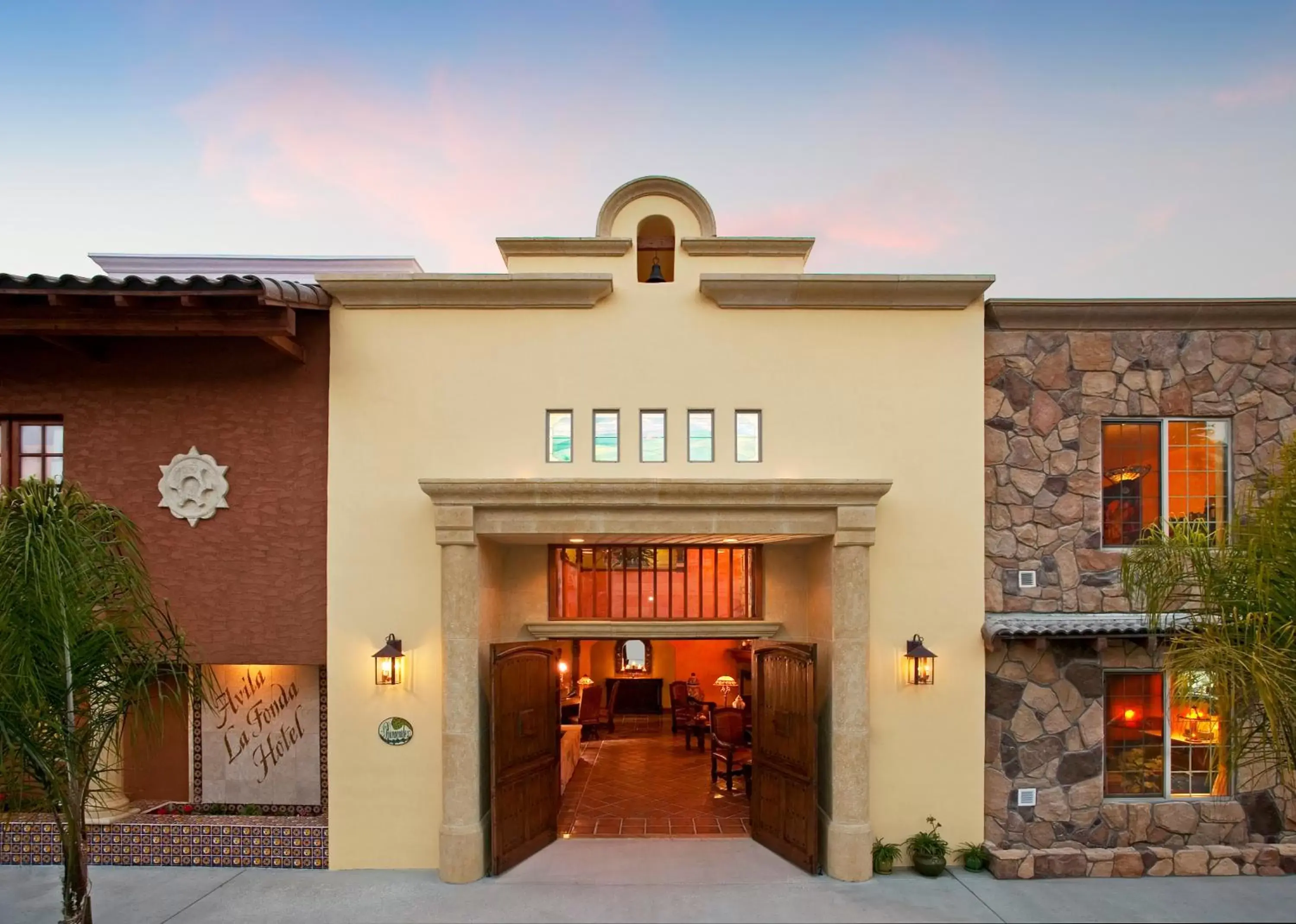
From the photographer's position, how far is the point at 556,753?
28.5 ft

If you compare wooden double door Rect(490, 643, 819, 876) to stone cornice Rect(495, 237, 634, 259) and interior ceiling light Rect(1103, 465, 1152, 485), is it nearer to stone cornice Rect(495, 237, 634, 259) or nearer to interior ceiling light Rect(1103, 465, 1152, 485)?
interior ceiling light Rect(1103, 465, 1152, 485)

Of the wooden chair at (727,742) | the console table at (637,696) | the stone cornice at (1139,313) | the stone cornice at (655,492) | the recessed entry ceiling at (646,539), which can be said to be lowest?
the console table at (637,696)

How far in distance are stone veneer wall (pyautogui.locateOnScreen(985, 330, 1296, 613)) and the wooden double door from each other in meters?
2.51

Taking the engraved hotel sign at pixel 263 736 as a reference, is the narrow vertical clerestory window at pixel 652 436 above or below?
above

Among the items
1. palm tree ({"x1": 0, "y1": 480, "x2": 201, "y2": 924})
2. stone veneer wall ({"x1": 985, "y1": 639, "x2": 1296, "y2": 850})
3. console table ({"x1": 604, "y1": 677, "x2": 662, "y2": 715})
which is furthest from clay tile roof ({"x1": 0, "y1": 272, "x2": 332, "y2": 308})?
console table ({"x1": 604, "y1": 677, "x2": 662, "y2": 715})

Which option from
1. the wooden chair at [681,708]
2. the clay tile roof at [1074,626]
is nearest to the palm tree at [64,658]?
the clay tile roof at [1074,626]

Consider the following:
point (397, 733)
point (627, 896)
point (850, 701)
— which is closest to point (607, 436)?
point (850, 701)

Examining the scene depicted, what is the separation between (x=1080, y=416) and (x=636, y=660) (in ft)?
44.6

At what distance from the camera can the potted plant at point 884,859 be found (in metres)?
7.47

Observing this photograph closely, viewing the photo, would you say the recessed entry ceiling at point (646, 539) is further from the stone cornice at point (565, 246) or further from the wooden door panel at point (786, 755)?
the stone cornice at point (565, 246)

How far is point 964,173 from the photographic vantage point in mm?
12727

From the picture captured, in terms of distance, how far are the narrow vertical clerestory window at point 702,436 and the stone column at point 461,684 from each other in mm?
2540

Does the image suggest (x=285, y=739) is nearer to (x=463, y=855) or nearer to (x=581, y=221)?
(x=463, y=855)

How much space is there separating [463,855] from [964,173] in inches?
530
